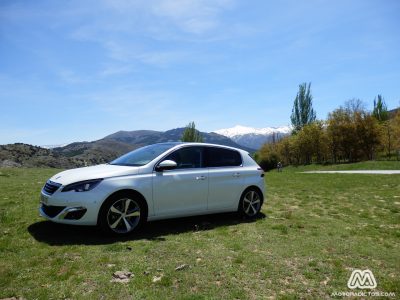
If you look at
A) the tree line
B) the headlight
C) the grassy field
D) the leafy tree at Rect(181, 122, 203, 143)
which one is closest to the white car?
the headlight

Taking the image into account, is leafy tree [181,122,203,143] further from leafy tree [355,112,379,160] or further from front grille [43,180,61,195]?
front grille [43,180,61,195]

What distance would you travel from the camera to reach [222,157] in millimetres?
8625

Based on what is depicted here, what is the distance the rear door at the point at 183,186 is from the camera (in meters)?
7.20

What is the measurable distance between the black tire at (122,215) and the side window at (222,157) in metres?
A: 2.02

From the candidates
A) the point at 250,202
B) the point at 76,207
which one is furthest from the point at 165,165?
the point at 250,202

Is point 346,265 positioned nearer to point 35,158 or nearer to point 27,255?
point 27,255

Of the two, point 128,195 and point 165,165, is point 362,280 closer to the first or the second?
point 165,165

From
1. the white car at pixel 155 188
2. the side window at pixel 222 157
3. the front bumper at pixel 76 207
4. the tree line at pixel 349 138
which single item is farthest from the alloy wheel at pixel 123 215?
the tree line at pixel 349 138

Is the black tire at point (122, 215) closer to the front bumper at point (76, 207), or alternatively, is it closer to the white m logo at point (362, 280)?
the front bumper at point (76, 207)

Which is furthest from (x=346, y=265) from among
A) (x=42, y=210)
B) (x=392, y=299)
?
(x=42, y=210)

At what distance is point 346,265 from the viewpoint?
5.63 meters

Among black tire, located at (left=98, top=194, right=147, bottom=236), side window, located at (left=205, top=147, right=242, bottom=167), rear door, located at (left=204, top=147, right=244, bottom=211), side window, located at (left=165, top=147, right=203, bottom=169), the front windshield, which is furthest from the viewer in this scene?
side window, located at (left=205, top=147, right=242, bottom=167)

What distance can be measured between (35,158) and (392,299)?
2771 inches

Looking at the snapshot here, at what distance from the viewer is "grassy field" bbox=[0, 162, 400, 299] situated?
14.9 ft
